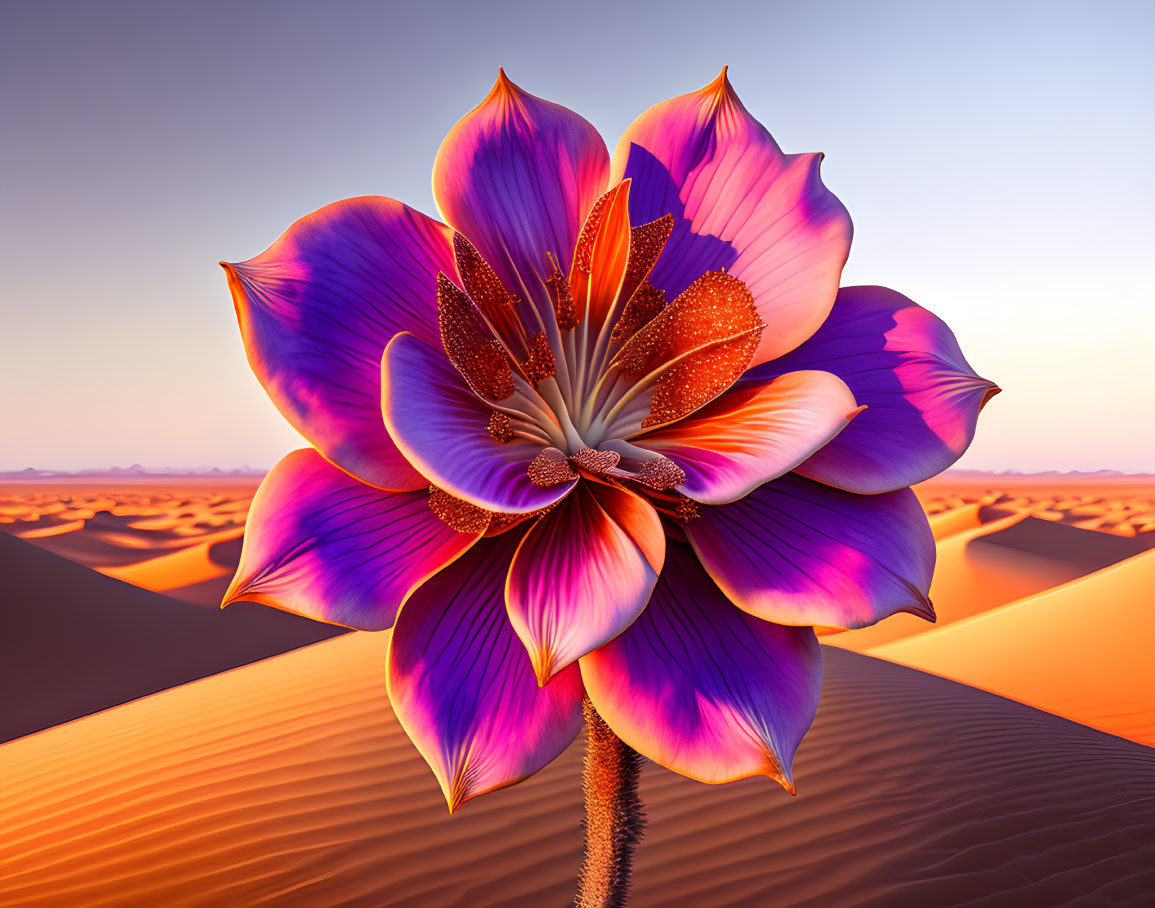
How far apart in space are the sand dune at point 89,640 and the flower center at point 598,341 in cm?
698

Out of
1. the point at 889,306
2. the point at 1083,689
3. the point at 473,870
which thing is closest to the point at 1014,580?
the point at 1083,689

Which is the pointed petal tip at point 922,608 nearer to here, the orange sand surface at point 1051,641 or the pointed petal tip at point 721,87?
the pointed petal tip at point 721,87

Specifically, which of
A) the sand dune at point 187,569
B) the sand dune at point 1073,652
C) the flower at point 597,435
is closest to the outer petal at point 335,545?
the flower at point 597,435

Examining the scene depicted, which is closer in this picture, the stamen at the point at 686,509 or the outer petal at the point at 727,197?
the stamen at the point at 686,509

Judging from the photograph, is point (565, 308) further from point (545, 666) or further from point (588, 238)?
point (545, 666)

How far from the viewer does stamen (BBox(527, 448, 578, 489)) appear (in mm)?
646

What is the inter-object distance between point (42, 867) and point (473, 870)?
1422mm

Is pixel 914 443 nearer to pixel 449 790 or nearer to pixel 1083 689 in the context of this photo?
pixel 449 790

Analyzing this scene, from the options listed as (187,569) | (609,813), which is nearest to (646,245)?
(609,813)

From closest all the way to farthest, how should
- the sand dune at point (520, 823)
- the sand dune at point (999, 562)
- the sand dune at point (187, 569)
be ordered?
the sand dune at point (520, 823), the sand dune at point (999, 562), the sand dune at point (187, 569)

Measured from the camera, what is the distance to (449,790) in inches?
22.7

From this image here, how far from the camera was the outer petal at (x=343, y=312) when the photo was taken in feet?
2.07

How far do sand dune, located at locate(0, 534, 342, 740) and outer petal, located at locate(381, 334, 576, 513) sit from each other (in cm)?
698

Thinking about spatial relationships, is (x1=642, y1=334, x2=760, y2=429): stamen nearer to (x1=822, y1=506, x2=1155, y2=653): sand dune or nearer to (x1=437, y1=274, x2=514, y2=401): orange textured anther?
(x1=437, y1=274, x2=514, y2=401): orange textured anther
